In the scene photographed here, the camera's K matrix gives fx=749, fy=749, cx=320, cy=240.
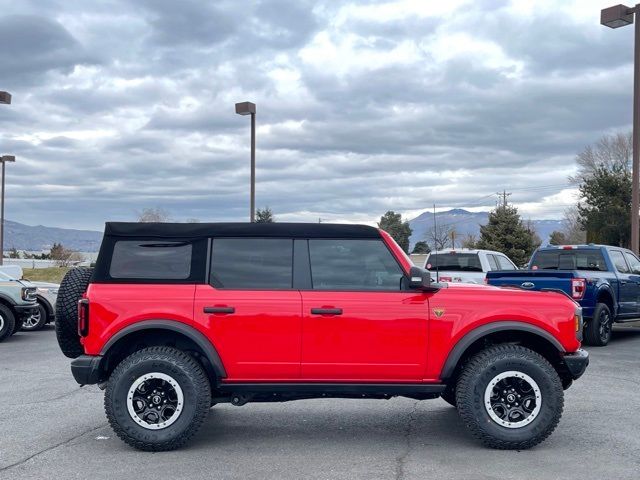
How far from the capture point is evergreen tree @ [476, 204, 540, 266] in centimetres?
5466

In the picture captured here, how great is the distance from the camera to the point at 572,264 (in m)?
14.3

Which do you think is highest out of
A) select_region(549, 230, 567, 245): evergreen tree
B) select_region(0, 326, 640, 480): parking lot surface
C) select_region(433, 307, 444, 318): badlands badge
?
select_region(549, 230, 567, 245): evergreen tree

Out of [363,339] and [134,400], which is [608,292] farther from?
[134,400]

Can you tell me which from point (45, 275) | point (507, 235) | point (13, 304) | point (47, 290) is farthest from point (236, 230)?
point (507, 235)

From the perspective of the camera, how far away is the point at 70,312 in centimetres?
648

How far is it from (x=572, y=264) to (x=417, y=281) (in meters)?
9.10

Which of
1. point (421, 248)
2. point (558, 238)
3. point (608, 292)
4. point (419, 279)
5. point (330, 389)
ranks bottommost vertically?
point (330, 389)

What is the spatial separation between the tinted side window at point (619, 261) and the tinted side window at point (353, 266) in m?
8.99

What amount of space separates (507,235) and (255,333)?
50886mm

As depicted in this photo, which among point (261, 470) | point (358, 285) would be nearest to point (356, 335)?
point (358, 285)

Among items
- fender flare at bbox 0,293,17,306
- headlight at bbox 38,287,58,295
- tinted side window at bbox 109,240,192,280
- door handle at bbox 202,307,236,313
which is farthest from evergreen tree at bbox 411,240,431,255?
door handle at bbox 202,307,236,313

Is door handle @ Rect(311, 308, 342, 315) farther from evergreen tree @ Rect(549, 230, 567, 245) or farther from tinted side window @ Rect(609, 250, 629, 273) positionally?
evergreen tree @ Rect(549, 230, 567, 245)

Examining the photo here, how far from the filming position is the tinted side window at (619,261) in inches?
552

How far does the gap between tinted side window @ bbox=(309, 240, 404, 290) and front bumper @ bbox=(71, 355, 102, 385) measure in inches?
74.6
